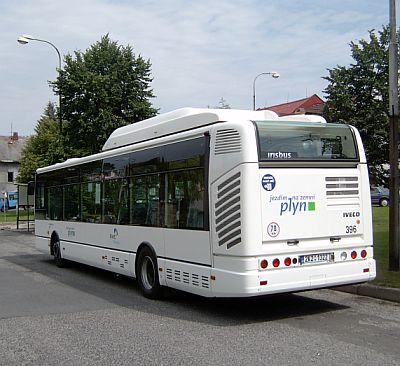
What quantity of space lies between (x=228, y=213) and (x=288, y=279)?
1250 mm

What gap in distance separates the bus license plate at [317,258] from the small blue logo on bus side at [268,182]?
110 cm

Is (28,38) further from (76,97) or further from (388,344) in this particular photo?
(388,344)

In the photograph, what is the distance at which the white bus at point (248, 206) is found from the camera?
304 inches

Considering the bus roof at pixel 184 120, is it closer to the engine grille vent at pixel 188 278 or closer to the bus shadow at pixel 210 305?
the engine grille vent at pixel 188 278

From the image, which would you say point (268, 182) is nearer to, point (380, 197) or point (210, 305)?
point (210, 305)

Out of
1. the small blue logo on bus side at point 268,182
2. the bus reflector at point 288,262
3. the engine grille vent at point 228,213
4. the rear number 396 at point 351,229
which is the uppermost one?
the small blue logo on bus side at point 268,182

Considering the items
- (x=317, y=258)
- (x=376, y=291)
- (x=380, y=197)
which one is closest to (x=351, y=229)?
(x=317, y=258)

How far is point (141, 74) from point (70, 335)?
24.0m

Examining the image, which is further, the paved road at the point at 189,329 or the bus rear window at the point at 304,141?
the bus rear window at the point at 304,141

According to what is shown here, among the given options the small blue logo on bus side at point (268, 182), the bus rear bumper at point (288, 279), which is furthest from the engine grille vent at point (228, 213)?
the bus rear bumper at point (288, 279)

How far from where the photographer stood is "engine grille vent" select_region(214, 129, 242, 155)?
788cm

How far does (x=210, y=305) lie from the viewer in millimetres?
9281

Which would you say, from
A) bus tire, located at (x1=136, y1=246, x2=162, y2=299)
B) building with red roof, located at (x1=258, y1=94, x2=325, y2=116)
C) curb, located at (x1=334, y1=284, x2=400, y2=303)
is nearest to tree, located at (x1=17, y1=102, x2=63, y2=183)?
building with red roof, located at (x1=258, y1=94, x2=325, y2=116)

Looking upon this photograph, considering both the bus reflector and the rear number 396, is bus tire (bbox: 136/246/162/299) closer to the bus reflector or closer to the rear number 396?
the bus reflector
